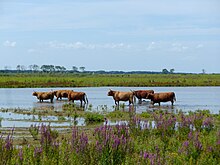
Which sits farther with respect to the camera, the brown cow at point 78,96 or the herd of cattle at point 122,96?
the brown cow at point 78,96

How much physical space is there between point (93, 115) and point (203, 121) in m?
7.39

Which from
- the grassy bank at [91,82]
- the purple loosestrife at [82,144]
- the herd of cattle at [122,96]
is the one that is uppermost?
the grassy bank at [91,82]

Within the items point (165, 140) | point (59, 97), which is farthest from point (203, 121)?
point (59, 97)

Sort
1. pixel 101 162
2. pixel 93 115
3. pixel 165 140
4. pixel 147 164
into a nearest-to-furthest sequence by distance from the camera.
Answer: pixel 147 164, pixel 101 162, pixel 165 140, pixel 93 115

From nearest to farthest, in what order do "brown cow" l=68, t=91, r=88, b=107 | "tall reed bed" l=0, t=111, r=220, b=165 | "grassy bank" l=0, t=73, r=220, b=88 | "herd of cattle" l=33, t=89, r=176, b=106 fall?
"tall reed bed" l=0, t=111, r=220, b=165
"herd of cattle" l=33, t=89, r=176, b=106
"brown cow" l=68, t=91, r=88, b=107
"grassy bank" l=0, t=73, r=220, b=88

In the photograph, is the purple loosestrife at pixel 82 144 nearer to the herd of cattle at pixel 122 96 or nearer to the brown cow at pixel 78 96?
the herd of cattle at pixel 122 96

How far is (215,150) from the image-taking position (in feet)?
32.3

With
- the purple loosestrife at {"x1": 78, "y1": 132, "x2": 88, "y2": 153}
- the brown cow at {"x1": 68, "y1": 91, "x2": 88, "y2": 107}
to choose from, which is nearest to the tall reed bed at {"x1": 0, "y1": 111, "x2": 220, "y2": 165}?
the purple loosestrife at {"x1": 78, "y1": 132, "x2": 88, "y2": 153}

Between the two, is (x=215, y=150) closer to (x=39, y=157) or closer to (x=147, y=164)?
(x=147, y=164)

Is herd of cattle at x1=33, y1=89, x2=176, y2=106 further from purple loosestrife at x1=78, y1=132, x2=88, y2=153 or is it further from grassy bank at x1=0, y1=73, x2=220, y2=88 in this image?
grassy bank at x1=0, y1=73, x2=220, y2=88

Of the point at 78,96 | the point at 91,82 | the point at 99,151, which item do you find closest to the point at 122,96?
the point at 78,96

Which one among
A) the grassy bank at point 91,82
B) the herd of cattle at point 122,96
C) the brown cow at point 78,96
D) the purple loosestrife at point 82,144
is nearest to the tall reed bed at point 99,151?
the purple loosestrife at point 82,144

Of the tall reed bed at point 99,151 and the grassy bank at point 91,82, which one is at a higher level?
→ the grassy bank at point 91,82

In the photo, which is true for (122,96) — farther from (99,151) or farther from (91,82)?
(91,82)
